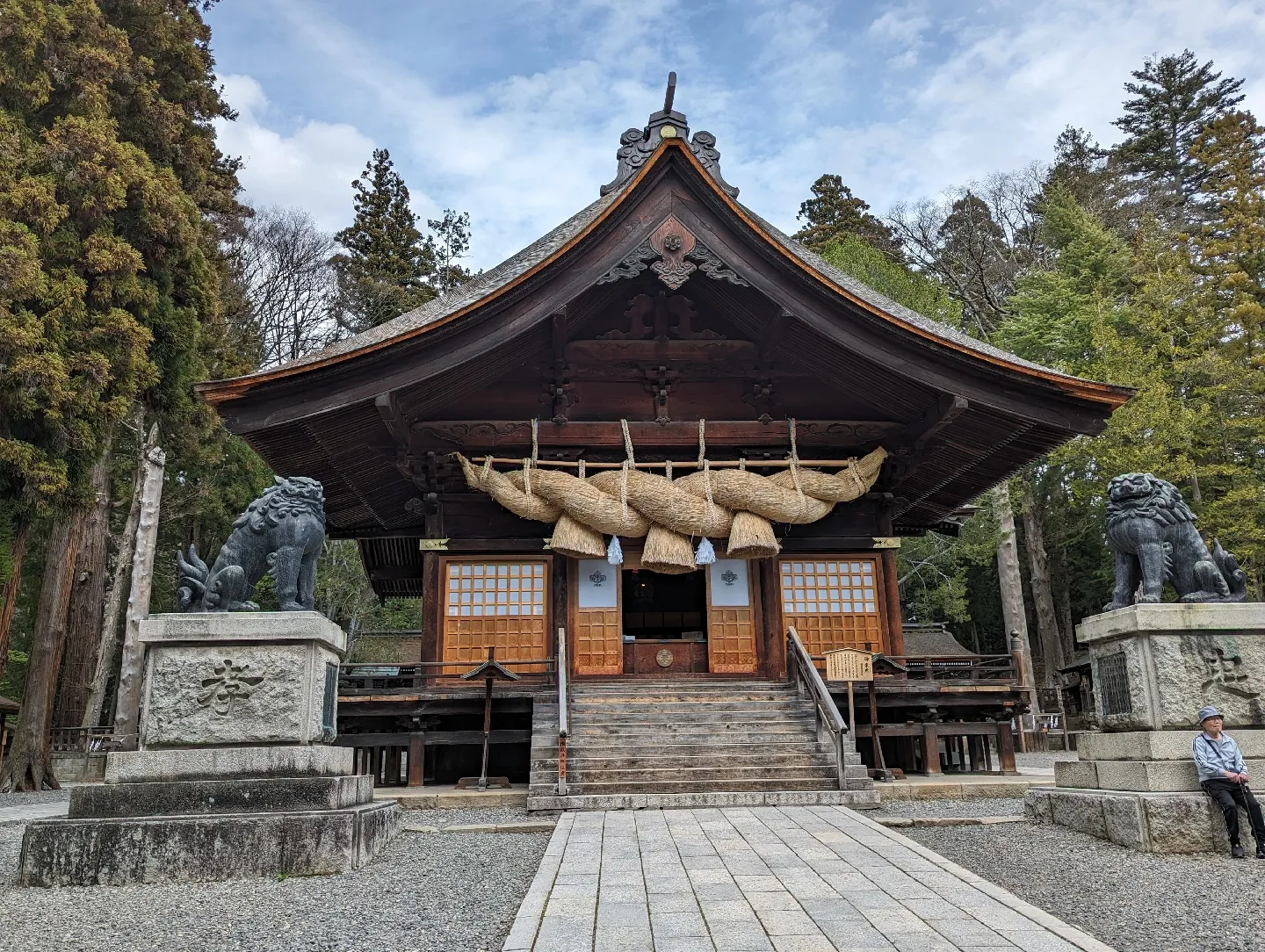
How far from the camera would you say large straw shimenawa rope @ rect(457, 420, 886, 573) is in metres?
10.5

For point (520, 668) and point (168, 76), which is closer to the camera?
point (520, 668)

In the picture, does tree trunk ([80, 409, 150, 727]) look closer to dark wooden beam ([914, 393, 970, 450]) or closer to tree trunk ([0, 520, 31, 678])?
tree trunk ([0, 520, 31, 678])

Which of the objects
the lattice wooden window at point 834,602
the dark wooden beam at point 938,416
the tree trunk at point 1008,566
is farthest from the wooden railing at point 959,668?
the tree trunk at point 1008,566

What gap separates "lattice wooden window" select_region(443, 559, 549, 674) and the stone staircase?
1203 millimetres

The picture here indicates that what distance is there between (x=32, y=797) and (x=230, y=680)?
1004 cm

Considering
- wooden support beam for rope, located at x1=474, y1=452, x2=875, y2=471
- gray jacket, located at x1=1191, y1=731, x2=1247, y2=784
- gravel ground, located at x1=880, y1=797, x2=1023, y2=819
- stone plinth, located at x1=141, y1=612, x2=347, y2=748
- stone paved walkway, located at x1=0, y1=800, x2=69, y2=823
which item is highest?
wooden support beam for rope, located at x1=474, y1=452, x2=875, y2=471

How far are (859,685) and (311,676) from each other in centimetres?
687

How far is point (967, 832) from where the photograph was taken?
613cm

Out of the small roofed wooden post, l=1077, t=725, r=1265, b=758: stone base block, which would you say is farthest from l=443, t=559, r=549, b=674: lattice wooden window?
l=1077, t=725, r=1265, b=758: stone base block

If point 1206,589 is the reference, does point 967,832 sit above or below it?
below

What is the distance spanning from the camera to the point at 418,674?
9.96 m

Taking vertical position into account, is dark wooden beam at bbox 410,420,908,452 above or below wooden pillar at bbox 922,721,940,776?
above

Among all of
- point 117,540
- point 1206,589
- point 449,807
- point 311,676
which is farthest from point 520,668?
point 117,540

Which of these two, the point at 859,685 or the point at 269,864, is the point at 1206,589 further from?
the point at 269,864
